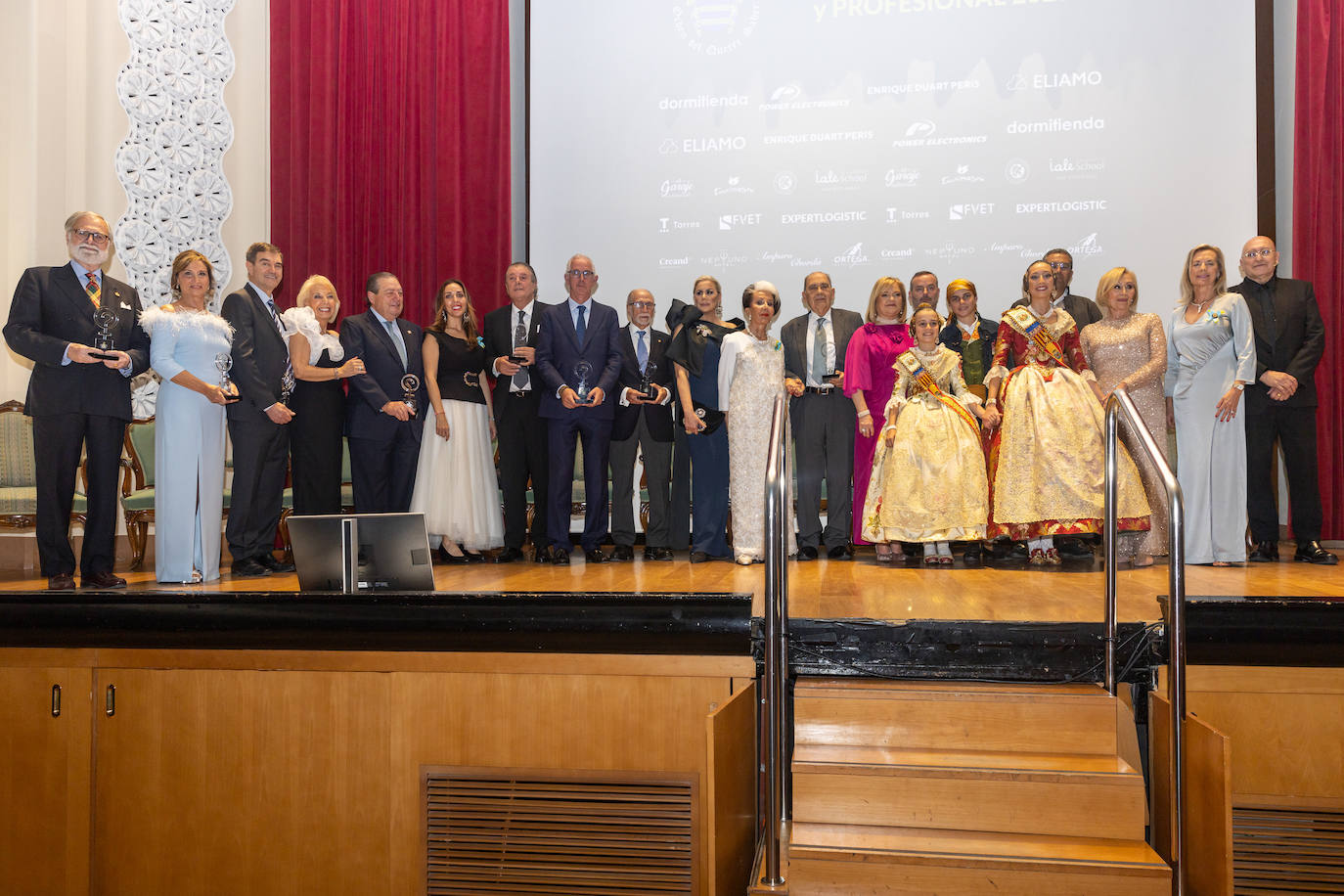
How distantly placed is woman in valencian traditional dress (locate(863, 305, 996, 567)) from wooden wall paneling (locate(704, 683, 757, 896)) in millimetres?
1731

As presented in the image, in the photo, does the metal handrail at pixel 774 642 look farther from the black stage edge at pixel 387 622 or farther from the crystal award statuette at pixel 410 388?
the crystal award statuette at pixel 410 388

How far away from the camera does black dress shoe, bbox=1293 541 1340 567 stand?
4.52 meters

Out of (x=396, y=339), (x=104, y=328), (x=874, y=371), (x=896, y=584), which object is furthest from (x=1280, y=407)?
(x=104, y=328)

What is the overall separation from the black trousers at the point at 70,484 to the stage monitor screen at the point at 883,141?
3.25 meters

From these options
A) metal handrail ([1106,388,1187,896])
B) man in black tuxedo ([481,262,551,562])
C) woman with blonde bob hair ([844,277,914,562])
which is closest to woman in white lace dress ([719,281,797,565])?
woman with blonde bob hair ([844,277,914,562])

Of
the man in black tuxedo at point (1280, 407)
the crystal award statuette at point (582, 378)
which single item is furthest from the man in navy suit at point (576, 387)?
the man in black tuxedo at point (1280, 407)

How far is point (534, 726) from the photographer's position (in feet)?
10.3

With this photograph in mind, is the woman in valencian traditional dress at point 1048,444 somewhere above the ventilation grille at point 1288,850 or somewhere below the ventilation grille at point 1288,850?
above

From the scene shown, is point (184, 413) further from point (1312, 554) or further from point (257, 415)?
point (1312, 554)

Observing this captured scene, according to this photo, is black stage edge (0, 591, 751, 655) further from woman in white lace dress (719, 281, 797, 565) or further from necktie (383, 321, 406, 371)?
necktie (383, 321, 406, 371)

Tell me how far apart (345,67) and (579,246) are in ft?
6.68

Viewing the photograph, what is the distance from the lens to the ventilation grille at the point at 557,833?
3.01m

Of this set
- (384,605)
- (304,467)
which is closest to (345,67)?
(304,467)

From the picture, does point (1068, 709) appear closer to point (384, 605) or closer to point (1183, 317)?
point (384, 605)
